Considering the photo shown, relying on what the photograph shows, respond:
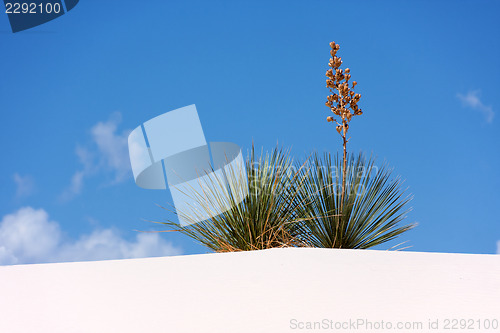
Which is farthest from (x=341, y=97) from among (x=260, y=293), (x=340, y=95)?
(x=260, y=293)

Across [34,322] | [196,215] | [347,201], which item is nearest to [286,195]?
[347,201]

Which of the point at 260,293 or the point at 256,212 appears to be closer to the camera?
the point at 260,293

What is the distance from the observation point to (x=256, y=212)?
354 cm

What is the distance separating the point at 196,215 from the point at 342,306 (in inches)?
76.4

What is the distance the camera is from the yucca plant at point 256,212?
3535mm

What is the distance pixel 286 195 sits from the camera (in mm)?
3680

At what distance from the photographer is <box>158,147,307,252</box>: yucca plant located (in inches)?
139

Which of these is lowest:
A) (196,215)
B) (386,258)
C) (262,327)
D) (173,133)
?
(262,327)

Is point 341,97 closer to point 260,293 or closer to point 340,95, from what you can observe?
point 340,95

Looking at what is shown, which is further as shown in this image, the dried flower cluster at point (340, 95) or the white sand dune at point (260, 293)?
the dried flower cluster at point (340, 95)

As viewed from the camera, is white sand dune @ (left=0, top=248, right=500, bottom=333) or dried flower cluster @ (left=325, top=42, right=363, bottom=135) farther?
dried flower cluster @ (left=325, top=42, right=363, bottom=135)

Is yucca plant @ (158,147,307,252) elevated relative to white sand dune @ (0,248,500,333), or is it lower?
elevated

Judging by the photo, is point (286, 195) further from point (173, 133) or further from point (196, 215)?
point (173, 133)

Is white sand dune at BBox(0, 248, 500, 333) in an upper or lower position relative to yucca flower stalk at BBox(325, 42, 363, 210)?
lower
